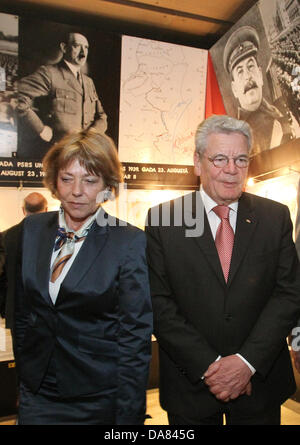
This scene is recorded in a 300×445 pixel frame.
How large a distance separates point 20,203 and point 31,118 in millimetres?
813

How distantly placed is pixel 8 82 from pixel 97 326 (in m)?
2.85

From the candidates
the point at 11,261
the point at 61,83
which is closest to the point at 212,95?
the point at 61,83

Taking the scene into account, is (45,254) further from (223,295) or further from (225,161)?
(225,161)

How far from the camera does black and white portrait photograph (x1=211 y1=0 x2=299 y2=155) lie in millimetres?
2947

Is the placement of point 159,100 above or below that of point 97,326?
above

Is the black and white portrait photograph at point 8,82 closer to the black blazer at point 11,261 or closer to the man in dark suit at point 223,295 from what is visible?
the black blazer at point 11,261

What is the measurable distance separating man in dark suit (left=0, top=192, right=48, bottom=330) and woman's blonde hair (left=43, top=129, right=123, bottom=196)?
40cm

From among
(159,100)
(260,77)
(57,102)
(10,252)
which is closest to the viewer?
(10,252)

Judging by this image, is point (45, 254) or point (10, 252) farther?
point (10, 252)

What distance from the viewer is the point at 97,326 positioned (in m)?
1.50

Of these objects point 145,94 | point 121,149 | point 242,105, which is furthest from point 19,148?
point 242,105

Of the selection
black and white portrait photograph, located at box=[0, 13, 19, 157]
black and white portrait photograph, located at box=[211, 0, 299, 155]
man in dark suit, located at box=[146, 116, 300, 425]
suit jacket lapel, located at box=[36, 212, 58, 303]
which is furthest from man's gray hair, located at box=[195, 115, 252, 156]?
black and white portrait photograph, located at box=[0, 13, 19, 157]

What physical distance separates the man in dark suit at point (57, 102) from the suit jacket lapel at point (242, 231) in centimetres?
236

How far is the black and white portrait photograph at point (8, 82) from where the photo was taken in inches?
136
